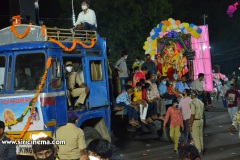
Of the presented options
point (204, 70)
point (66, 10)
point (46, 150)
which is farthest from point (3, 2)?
point (46, 150)

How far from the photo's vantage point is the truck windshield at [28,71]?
8344 mm

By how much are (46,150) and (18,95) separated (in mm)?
4134

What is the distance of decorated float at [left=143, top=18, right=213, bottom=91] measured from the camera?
19.2m

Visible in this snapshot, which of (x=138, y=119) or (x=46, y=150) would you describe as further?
(x=138, y=119)

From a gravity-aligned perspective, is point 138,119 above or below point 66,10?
below

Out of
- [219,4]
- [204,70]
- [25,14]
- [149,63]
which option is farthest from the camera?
[219,4]

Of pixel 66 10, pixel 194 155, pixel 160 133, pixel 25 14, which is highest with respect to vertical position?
pixel 66 10

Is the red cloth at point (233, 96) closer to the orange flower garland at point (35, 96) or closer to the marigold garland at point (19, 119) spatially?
the orange flower garland at point (35, 96)

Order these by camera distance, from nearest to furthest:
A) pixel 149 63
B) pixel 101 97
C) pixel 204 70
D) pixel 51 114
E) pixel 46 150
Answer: pixel 46 150 → pixel 51 114 → pixel 101 97 → pixel 149 63 → pixel 204 70

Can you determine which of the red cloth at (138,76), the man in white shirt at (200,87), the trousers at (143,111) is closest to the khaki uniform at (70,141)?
the trousers at (143,111)

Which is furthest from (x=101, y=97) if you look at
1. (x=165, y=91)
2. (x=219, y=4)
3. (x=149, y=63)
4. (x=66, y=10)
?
(x=219, y=4)

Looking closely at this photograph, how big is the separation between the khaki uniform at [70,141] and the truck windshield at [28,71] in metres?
1.55

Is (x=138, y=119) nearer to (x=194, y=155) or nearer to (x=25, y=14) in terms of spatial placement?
(x=25, y=14)

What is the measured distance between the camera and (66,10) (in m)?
32.2
